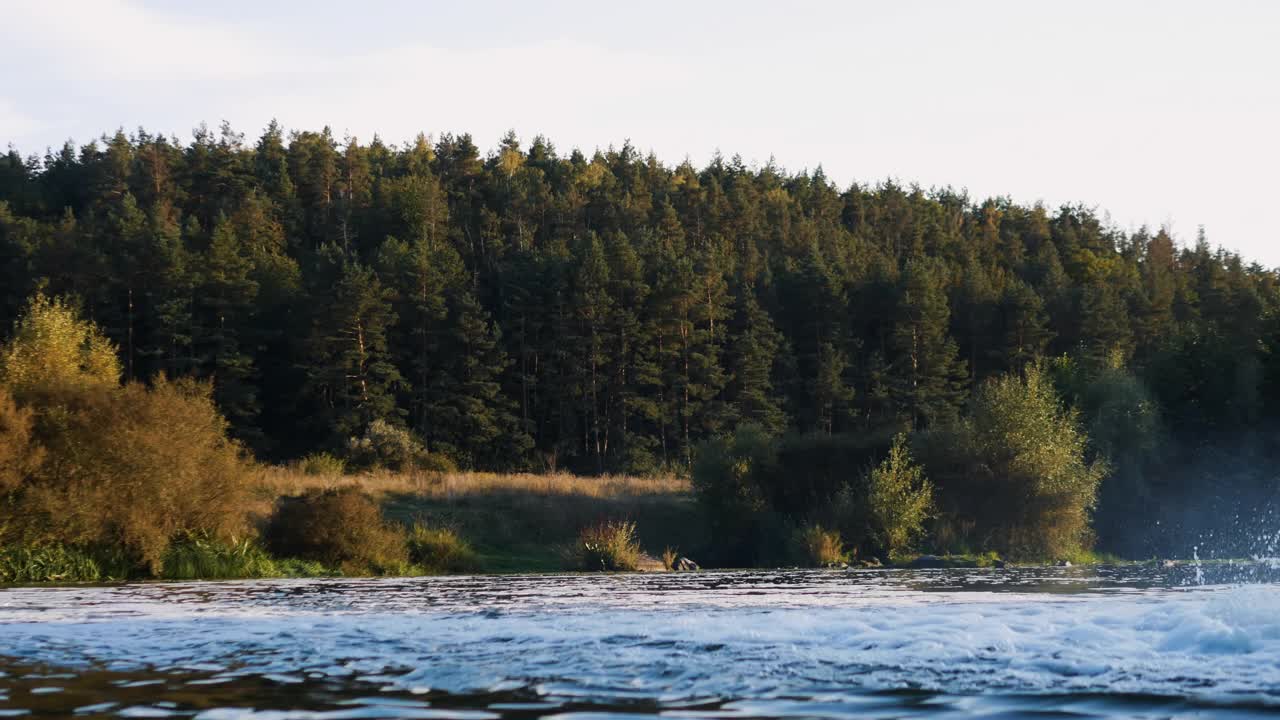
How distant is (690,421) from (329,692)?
82448 millimetres

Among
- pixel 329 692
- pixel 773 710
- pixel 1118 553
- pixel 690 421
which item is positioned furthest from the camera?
pixel 690 421

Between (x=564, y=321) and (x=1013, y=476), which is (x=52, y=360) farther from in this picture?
(x=564, y=321)

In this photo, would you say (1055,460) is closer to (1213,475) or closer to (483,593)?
(1213,475)

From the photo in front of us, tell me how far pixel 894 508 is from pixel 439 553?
17091 millimetres

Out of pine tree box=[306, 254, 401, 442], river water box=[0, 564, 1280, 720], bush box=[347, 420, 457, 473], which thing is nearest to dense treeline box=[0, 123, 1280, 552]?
pine tree box=[306, 254, 401, 442]

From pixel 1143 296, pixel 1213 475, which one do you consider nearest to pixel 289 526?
pixel 1213 475

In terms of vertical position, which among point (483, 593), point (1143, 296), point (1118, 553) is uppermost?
point (1143, 296)

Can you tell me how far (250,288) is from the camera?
85250 mm

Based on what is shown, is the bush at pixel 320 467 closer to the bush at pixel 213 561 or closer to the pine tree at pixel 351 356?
the pine tree at pixel 351 356

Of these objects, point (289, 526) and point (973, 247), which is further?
point (973, 247)

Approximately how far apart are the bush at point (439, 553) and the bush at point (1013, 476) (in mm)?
19362

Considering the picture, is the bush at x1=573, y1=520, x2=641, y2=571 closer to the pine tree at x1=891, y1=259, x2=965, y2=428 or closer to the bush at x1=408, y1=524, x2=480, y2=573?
the bush at x1=408, y1=524, x2=480, y2=573

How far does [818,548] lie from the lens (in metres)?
43.7

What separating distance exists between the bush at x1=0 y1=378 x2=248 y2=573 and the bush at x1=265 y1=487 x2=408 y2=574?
9.34 ft
